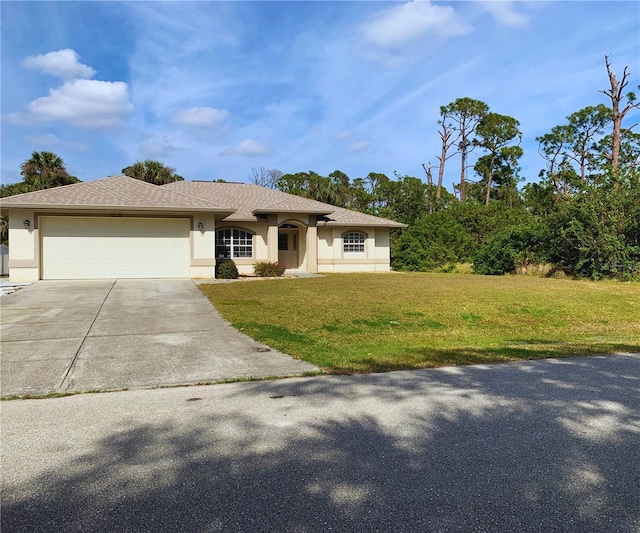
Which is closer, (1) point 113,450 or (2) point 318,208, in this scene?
(1) point 113,450

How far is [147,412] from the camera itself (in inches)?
170

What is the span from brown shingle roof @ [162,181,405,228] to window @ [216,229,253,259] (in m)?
0.92

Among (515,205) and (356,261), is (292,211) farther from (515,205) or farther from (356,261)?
(515,205)

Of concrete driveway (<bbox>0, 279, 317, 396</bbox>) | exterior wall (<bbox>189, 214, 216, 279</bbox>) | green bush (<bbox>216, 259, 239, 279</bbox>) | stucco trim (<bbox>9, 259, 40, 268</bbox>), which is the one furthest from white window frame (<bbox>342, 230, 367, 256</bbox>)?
stucco trim (<bbox>9, 259, 40, 268</bbox>)

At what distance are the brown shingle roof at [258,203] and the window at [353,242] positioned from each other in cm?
90

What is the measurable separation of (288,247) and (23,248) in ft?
41.7

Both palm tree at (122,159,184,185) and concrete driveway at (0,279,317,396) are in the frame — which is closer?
concrete driveway at (0,279,317,396)

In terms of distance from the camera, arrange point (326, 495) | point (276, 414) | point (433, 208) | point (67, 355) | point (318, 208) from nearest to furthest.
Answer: point (326, 495) < point (276, 414) < point (67, 355) < point (318, 208) < point (433, 208)

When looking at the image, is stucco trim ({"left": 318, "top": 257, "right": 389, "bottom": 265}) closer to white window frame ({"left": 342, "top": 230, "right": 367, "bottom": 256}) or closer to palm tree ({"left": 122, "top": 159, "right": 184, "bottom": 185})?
white window frame ({"left": 342, "top": 230, "right": 367, "bottom": 256})

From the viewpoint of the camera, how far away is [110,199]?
17.8 metres

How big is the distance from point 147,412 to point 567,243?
70.4 ft

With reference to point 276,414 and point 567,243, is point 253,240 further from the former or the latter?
point 276,414

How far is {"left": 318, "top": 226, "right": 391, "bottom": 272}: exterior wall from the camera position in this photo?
1001 inches

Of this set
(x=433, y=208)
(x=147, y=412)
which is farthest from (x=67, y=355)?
(x=433, y=208)
